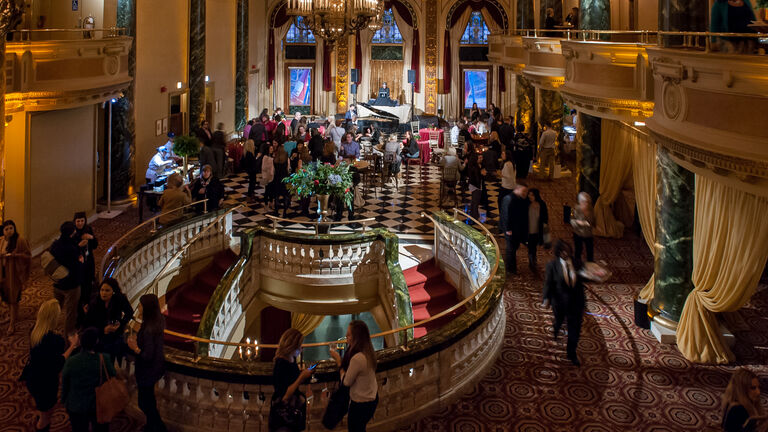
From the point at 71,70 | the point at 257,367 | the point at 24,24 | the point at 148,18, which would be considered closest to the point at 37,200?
the point at 71,70

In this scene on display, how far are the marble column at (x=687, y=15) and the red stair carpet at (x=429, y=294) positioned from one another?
3.94 metres

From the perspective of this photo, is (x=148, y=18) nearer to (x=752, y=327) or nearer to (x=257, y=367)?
(x=257, y=367)

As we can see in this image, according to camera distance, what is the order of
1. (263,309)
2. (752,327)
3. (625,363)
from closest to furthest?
(625,363) < (752,327) < (263,309)

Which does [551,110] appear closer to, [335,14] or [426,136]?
[426,136]

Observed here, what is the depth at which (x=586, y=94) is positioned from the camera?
28.2 feet

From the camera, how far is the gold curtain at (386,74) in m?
26.1

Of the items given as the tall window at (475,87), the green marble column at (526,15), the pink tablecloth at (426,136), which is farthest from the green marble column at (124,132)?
the tall window at (475,87)

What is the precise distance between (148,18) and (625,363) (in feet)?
37.3

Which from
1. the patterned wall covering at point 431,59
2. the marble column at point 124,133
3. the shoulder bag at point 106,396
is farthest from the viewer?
the patterned wall covering at point 431,59

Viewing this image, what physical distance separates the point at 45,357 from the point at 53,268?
2.04m

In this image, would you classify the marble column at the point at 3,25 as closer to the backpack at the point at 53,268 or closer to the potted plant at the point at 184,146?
the backpack at the point at 53,268

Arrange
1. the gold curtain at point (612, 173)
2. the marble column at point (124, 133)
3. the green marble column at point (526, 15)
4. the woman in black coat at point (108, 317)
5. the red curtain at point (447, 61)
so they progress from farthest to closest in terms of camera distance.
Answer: the red curtain at point (447, 61) → the green marble column at point (526, 15) → the marble column at point (124, 133) → the gold curtain at point (612, 173) → the woman in black coat at point (108, 317)

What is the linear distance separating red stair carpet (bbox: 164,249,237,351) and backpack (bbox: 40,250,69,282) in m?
1.69

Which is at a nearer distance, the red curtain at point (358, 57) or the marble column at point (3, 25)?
the marble column at point (3, 25)
